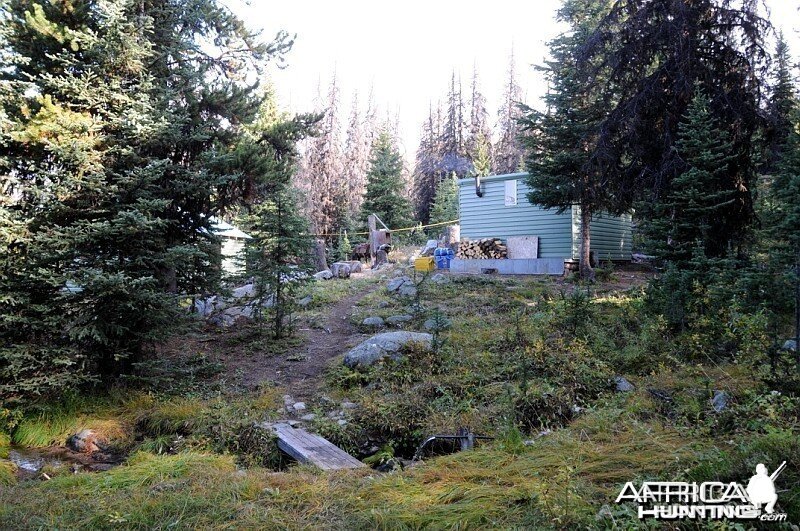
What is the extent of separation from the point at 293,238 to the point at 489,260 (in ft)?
29.8

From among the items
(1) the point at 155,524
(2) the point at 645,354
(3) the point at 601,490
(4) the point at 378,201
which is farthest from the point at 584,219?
(4) the point at 378,201

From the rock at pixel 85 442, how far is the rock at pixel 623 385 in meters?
5.88

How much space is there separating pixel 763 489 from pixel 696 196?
238 inches

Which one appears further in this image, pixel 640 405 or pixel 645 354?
pixel 645 354

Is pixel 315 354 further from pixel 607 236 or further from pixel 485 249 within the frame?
pixel 607 236

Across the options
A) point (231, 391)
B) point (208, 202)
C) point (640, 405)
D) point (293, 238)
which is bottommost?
point (231, 391)

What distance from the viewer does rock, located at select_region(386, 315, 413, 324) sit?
9.78 meters

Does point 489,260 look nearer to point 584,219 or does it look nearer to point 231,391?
point 584,219

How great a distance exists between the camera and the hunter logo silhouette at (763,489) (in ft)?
7.02

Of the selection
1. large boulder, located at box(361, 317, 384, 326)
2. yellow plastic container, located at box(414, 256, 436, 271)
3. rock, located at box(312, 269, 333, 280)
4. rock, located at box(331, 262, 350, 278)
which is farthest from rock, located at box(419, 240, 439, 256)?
large boulder, located at box(361, 317, 384, 326)

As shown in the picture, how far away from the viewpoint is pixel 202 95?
25.2ft

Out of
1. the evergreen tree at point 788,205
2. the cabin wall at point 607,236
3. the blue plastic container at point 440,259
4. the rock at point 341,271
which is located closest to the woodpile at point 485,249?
the blue plastic container at point 440,259

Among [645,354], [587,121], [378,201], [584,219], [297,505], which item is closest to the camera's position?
[297,505]

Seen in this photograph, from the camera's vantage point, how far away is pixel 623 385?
538cm
